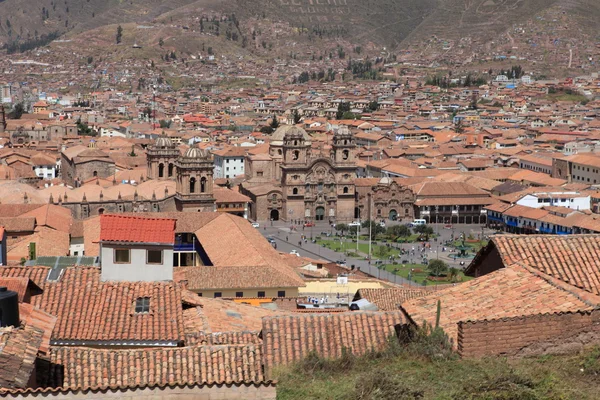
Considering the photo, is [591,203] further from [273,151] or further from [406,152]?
[406,152]

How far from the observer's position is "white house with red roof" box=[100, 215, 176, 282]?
15977 mm

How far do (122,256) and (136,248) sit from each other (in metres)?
0.29

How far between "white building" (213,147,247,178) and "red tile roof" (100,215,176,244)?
6365 centimetres

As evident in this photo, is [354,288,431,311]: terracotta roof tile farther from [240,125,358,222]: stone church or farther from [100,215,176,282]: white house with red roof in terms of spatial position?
[240,125,358,222]: stone church

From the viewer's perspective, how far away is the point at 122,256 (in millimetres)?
16062

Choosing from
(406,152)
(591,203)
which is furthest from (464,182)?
(406,152)

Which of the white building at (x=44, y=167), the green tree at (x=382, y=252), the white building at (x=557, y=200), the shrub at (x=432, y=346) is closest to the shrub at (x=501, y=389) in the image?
the shrub at (x=432, y=346)

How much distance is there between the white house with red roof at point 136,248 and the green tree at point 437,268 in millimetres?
29029

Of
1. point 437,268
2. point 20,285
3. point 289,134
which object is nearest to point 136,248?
point 20,285

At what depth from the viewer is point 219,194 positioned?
197 feet

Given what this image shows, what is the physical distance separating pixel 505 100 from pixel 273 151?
246 ft

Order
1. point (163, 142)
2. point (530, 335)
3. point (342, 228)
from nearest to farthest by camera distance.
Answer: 1. point (530, 335)
2. point (163, 142)
3. point (342, 228)

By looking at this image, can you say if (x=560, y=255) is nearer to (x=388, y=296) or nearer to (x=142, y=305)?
(x=142, y=305)

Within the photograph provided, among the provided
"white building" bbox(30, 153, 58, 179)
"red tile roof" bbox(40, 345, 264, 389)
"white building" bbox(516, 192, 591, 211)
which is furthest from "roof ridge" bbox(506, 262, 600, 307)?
"white building" bbox(30, 153, 58, 179)
